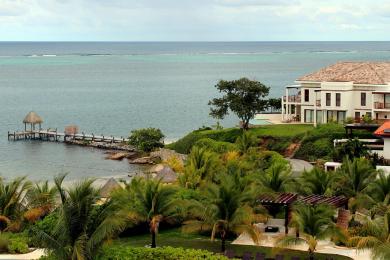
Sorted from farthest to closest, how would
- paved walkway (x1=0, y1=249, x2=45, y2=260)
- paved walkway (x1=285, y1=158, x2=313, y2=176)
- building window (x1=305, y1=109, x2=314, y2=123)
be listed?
building window (x1=305, y1=109, x2=314, y2=123)
paved walkway (x1=285, y1=158, x2=313, y2=176)
paved walkway (x1=0, y1=249, x2=45, y2=260)

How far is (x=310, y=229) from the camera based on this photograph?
32125mm

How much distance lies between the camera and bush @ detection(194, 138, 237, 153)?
57.1 meters

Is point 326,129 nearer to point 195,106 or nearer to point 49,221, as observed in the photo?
point 49,221

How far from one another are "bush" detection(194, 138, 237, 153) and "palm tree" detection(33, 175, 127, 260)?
95.5 ft

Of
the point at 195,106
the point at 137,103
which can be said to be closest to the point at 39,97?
the point at 137,103

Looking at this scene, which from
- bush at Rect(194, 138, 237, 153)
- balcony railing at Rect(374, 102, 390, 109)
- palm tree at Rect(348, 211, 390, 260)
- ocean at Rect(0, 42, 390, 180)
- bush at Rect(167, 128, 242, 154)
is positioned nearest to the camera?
palm tree at Rect(348, 211, 390, 260)

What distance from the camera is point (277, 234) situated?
3616 cm

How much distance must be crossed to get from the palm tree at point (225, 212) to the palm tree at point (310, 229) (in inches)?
76.8

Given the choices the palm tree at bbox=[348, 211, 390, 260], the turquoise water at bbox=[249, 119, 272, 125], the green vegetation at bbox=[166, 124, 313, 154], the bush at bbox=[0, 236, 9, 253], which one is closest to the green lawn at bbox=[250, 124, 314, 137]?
the green vegetation at bbox=[166, 124, 313, 154]

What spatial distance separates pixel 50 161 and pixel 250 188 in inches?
1638

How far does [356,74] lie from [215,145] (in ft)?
51.6

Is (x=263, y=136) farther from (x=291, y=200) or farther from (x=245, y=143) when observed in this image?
(x=291, y=200)

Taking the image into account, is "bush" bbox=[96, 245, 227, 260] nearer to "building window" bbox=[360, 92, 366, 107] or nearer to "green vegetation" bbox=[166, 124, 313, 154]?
"green vegetation" bbox=[166, 124, 313, 154]

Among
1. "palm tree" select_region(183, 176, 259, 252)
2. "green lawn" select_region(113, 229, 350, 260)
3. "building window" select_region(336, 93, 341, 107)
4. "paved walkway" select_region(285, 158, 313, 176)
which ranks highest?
"building window" select_region(336, 93, 341, 107)
